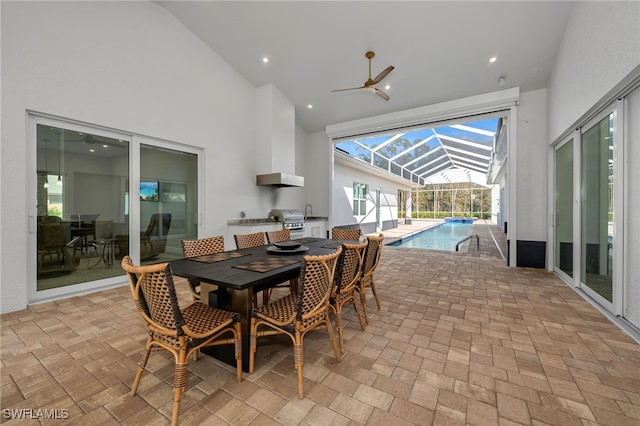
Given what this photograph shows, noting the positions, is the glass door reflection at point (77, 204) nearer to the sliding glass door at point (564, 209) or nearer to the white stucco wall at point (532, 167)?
the sliding glass door at point (564, 209)

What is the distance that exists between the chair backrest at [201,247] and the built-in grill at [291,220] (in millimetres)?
2785

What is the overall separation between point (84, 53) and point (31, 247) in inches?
97.9

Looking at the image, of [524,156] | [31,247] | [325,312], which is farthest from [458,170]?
[31,247]

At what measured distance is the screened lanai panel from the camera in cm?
849

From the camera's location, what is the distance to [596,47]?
9.29 ft

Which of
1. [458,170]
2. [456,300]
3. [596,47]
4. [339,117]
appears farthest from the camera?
[458,170]

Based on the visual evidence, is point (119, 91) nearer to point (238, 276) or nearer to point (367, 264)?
point (238, 276)

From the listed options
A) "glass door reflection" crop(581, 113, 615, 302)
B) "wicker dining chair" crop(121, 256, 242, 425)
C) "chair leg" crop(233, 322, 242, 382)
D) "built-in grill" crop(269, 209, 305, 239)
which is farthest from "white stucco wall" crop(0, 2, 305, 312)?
"glass door reflection" crop(581, 113, 615, 302)

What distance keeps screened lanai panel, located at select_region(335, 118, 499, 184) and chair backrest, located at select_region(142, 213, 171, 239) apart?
193 inches

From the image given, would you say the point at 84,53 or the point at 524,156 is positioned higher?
the point at 84,53

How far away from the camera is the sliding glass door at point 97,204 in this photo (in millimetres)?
3113

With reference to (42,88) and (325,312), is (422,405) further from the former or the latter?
(42,88)

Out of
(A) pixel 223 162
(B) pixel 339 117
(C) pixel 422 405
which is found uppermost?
(B) pixel 339 117

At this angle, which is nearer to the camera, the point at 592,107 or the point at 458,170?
the point at 592,107
